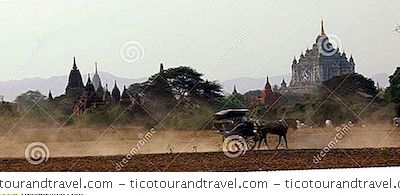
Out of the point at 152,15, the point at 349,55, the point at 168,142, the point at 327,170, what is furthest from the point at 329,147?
the point at 152,15

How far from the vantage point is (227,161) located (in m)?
6.22

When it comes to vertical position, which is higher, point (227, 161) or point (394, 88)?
point (394, 88)
